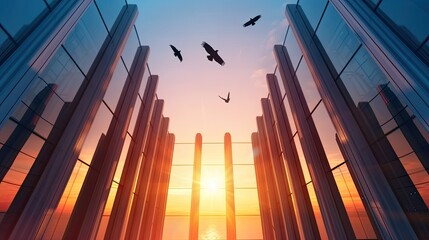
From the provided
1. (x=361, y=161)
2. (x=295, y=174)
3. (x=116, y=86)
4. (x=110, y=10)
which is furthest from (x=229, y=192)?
(x=110, y=10)

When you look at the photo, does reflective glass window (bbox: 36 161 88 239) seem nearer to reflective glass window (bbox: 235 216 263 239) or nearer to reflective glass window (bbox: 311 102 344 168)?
reflective glass window (bbox: 311 102 344 168)

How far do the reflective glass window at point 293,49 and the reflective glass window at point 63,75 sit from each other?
8729 mm

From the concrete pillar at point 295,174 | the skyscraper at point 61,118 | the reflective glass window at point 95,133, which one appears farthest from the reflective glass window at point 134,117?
the concrete pillar at point 295,174

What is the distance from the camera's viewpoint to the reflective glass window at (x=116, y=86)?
24.0 feet

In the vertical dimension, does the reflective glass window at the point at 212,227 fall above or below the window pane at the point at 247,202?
below

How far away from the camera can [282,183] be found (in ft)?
35.4

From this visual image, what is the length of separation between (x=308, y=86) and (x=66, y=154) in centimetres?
848

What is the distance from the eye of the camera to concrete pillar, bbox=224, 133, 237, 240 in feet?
46.0

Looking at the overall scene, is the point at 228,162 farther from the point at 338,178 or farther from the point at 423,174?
the point at 423,174

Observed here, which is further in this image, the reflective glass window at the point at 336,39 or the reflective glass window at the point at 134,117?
the reflective glass window at the point at 134,117

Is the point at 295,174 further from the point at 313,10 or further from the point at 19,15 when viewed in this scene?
the point at 19,15

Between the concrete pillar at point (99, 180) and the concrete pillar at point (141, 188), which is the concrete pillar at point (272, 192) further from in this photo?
the concrete pillar at point (99, 180)

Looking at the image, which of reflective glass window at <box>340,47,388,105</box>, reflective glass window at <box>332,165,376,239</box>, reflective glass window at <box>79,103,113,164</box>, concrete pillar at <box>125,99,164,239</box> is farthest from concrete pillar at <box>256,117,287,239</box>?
reflective glass window at <box>79,103,113,164</box>

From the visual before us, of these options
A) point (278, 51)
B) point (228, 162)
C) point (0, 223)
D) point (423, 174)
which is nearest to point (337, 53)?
point (423, 174)
